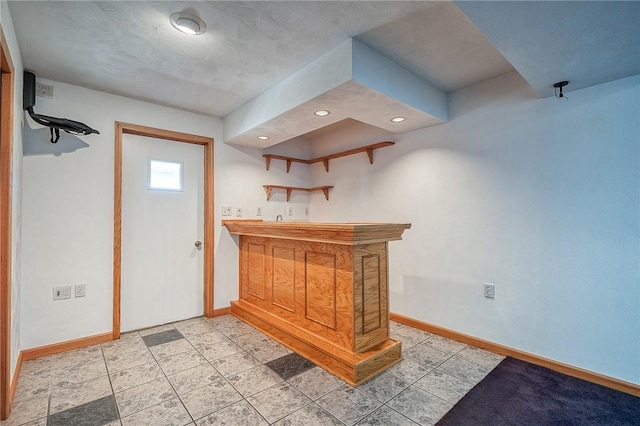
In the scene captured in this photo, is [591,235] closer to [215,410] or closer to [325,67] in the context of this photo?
[325,67]

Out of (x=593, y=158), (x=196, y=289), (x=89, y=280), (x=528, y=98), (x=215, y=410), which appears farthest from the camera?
(x=196, y=289)

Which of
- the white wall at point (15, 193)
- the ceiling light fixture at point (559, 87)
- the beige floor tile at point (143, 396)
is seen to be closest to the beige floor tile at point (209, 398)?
the beige floor tile at point (143, 396)

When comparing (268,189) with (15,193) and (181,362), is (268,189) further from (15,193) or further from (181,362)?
(15,193)

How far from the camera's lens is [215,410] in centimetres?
172

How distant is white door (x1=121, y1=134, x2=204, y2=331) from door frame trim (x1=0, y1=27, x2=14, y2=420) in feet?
3.98

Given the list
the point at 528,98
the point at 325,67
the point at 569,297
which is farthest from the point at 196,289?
the point at 528,98

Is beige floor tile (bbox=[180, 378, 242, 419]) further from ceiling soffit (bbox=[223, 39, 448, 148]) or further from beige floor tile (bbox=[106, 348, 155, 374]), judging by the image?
ceiling soffit (bbox=[223, 39, 448, 148])

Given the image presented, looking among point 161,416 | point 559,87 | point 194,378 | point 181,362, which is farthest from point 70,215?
point 559,87

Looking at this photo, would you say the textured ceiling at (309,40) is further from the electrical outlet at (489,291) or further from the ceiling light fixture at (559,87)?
the electrical outlet at (489,291)

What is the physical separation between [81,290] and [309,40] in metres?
2.81

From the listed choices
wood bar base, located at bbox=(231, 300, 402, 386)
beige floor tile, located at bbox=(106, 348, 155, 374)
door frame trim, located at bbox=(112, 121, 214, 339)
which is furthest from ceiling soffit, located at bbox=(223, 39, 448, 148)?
beige floor tile, located at bbox=(106, 348, 155, 374)

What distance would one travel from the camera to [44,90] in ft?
8.04

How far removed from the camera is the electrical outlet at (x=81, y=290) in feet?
8.41

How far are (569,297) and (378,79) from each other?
6.92 ft
